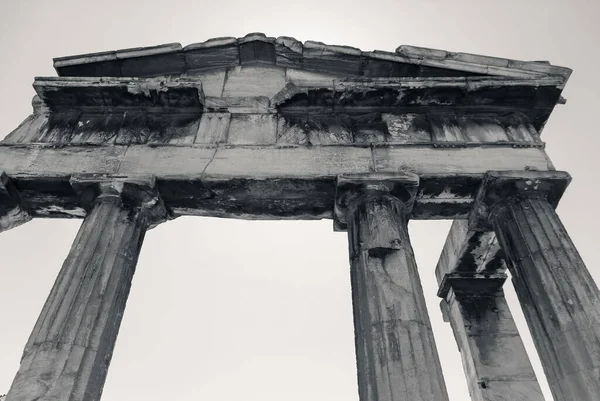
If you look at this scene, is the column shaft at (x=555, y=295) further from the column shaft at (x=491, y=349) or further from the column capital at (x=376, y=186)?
the column shaft at (x=491, y=349)

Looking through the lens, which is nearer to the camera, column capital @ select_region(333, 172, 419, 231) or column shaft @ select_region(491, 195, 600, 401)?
column shaft @ select_region(491, 195, 600, 401)

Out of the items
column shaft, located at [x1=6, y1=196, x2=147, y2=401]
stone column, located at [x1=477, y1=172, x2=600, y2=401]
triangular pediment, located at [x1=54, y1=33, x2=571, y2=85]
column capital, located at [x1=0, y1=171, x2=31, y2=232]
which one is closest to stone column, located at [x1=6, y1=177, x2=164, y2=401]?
column shaft, located at [x1=6, y1=196, x2=147, y2=401]

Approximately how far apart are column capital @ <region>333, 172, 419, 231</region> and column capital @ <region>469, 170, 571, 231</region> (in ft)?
4.50

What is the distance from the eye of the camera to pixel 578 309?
7.24m

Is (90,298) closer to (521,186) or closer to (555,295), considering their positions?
(555,295)

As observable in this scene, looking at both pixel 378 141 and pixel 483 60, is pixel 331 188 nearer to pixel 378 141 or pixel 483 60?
pixel 378 141

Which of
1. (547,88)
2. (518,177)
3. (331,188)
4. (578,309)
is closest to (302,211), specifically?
(331,188)

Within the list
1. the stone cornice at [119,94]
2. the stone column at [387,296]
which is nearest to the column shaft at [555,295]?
the stone column at [387,296]

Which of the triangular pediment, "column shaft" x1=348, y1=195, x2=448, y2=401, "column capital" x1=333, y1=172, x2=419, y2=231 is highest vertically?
the triangular pediment

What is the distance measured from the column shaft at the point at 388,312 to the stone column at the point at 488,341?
13.4 ft

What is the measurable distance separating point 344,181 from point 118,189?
4.09 meters

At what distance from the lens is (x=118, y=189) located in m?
9.03

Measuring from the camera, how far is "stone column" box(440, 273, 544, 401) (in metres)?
10.6

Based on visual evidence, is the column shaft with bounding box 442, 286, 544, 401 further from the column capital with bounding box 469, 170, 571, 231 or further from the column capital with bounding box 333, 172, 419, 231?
the column capital with bounding box 333, 172, 419, 231
